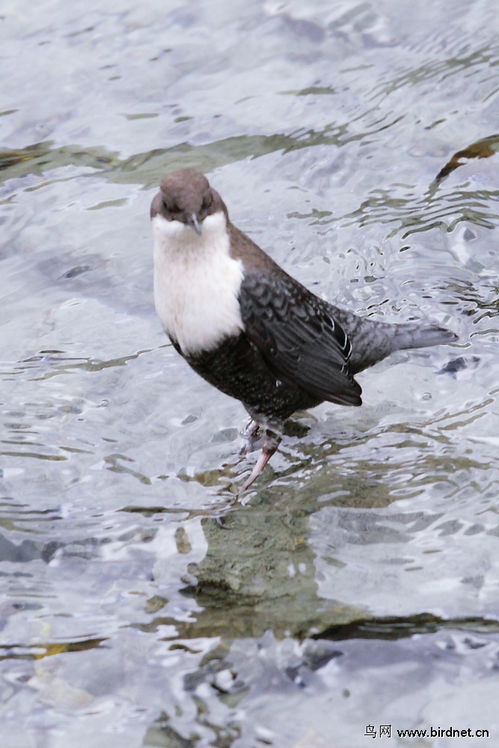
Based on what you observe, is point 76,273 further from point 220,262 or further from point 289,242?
point 220,262

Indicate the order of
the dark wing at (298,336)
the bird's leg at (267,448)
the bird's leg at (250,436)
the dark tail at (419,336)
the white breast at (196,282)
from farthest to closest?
the dark tail at (419,336) → the bird's leg at (250,436) → the bird's leg at (267,448) → the dark wing at (298,336) → the white breast at (196,282)

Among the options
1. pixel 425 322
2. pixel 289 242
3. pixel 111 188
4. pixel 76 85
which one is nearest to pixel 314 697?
pixel 425 322

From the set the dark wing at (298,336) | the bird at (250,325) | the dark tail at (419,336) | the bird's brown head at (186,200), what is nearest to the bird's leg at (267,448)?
the bird at (250,325)

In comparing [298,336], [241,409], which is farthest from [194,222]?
[241,409]

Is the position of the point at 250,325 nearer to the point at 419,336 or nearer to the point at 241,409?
the point at 241,409

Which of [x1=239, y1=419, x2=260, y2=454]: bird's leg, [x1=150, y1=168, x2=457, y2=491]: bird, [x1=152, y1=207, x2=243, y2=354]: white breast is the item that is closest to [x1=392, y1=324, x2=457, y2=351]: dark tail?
[x1=150, y1=168, x2=457, y2=491]: bird

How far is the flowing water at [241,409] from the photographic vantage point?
2.96 m

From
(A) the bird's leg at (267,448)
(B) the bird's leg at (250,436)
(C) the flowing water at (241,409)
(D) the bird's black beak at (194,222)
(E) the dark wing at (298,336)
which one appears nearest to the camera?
(C) the flowing water at (241,409)

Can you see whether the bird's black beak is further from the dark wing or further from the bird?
the dark wing

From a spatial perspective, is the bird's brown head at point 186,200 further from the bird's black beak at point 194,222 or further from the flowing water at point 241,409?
the flowing water at point 241,409

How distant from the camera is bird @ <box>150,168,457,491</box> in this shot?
141 inches

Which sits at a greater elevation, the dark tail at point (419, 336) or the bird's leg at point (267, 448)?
the dark tail at point (419, 336)

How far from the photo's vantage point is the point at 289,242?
206 inches

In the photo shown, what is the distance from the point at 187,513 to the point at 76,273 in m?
1.93
